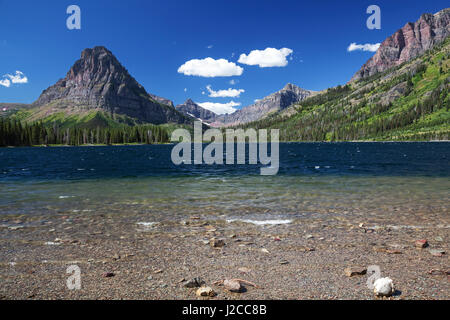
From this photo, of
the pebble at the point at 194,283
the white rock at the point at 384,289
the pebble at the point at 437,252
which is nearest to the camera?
the white rock at the point at 384,289

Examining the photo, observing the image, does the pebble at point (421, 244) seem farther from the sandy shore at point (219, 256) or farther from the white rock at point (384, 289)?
the white rock at point (384, 289)

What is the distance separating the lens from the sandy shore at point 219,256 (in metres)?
7.54

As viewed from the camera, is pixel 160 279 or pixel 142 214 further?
pixel 142 214

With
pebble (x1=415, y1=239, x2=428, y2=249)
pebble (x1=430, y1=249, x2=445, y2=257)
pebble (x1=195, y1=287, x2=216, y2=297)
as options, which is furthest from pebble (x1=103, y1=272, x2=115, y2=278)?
pebble (x1=415, y1=239, x2=428, y2=249)

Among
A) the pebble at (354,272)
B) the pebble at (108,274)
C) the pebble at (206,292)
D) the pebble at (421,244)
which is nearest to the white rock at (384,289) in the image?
the pebble at (354,272)

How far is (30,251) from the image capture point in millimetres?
10859

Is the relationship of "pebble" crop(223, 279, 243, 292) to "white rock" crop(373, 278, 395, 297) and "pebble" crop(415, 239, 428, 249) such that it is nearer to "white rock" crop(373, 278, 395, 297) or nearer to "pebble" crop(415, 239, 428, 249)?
"white rock" crop(373, 278, 395, 297)

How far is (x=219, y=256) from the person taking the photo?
406 inches

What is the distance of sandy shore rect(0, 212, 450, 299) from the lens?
24.7 feet
